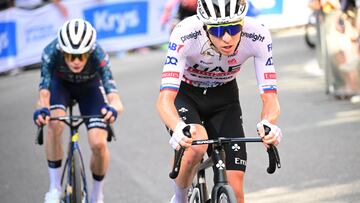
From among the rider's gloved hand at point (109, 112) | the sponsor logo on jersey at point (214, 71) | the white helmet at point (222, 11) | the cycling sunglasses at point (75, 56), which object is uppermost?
the white helmet at point (222, 11)

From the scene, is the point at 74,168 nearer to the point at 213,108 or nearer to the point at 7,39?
the point at 213,108

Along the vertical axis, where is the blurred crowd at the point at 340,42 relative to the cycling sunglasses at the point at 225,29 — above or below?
below

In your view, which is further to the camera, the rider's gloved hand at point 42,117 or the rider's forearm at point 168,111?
the rider's gloved hand at point 42,117

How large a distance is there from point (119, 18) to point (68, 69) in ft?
40.2

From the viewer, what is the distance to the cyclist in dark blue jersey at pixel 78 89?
23.8 feet

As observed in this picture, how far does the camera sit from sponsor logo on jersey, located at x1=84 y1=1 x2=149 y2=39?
63.2ft

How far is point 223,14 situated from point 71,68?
2.27 metres

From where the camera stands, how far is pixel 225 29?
5.45 m

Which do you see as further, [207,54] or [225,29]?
[207,54]

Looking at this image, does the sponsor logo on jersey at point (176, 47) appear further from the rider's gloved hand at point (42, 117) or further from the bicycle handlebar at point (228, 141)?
the rider's gloved hand at point (42, 117)

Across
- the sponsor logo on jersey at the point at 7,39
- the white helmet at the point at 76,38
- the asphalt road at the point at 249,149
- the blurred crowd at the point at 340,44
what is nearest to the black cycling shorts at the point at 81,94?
the white helmet at the point at 76,38

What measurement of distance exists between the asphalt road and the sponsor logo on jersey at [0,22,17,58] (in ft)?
4.07

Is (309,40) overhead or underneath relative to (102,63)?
underneath

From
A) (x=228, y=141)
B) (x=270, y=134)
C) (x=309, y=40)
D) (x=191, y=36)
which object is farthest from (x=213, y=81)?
(x=309, y=40)
